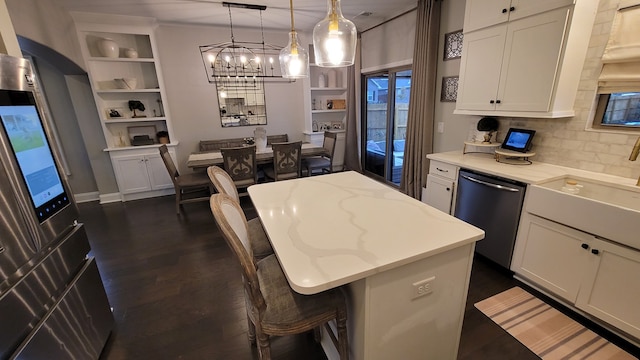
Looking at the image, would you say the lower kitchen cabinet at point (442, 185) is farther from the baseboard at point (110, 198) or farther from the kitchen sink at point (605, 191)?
the baseboard at point (110, 198)

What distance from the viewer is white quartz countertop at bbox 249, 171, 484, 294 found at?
1059mm

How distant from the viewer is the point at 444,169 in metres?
2.79

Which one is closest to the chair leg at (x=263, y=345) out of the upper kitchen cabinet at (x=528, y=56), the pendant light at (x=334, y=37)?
the pendant light at (x=334, y=37)

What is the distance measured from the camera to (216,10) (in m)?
3.73

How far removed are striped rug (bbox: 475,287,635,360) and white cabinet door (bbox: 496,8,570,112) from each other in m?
1.54

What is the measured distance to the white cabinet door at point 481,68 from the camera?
2.40m

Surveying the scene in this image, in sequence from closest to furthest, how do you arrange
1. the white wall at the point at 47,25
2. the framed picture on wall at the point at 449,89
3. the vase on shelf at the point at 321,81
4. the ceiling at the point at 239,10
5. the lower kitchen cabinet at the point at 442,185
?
the white wall at the point at 47,25 → the lower kitchen cabinet at the point at 442,185 → the framed picture on wall at the point at 449,89 → the ceiling at the point at 239,10 → the vase on shelf at the point at 321,81

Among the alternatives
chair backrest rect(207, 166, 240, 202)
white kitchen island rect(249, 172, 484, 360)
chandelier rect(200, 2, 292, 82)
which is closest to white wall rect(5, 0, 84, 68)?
chandelier rect(200, 2, 292, 82)

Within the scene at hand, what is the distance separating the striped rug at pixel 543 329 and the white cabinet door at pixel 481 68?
5.55 ft

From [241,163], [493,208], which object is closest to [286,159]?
[241,163]

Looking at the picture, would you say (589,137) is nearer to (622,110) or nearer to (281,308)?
(622,110)

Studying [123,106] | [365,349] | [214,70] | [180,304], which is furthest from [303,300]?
[123,106]

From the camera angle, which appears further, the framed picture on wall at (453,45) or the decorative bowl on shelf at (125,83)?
the decorative bowl on shelf at (125,83)

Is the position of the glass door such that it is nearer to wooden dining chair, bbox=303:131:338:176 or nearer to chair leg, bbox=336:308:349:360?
wooden dining chair, bbox=303:131:338:176
